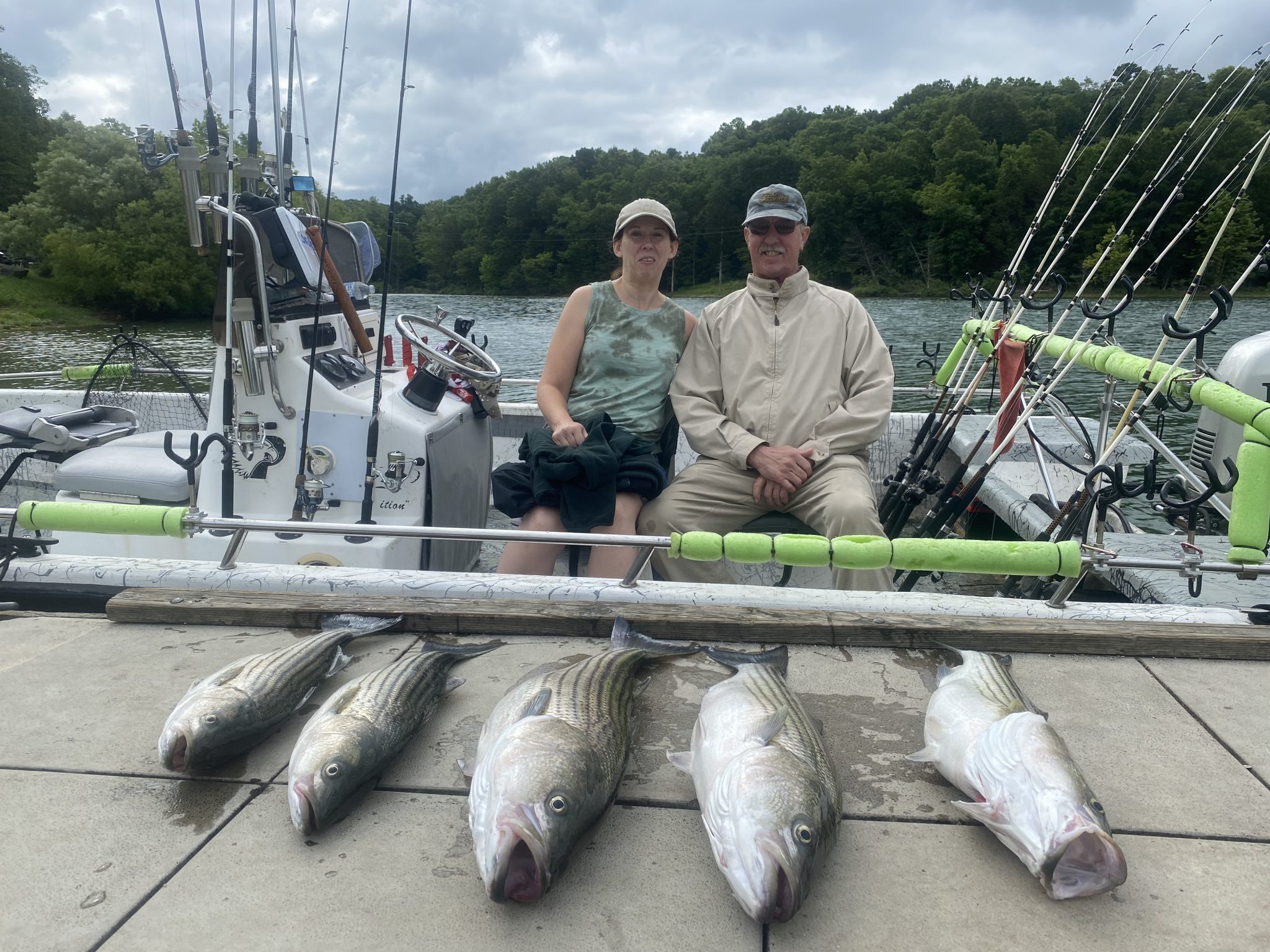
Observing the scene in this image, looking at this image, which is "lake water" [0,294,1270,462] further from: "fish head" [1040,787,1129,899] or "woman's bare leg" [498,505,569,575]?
"fish head" [1040,787,1129,899]

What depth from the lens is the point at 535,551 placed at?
12.1 feet

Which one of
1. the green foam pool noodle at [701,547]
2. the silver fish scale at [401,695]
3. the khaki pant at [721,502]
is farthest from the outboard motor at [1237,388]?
the silver fish scale at [401,695]

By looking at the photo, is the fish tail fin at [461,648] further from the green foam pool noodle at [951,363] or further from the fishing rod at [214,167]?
the green foam pool noodle at [951,363]

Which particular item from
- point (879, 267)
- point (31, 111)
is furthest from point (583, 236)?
point (31, 111)

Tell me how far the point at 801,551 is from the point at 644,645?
58 centimetres

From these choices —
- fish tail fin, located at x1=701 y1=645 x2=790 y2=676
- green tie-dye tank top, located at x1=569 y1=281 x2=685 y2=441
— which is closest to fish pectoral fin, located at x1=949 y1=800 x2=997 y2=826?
fish tail fin, located at x1=701 y1=645 x2=790 y2=676

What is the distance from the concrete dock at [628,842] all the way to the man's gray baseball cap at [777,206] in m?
2.31

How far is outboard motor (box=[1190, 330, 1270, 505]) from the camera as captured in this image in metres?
4.61

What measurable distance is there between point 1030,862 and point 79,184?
55.6 metres

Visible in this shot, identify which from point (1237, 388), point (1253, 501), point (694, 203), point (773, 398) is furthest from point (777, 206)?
point (694, 203)

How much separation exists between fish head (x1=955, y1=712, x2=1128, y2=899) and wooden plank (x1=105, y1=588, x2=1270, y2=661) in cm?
81

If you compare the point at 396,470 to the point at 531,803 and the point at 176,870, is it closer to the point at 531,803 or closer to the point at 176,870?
the point at 176,870

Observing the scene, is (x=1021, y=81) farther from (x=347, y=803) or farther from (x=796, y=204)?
(x=347, y=803)

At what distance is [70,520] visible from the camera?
2812 millimetres
